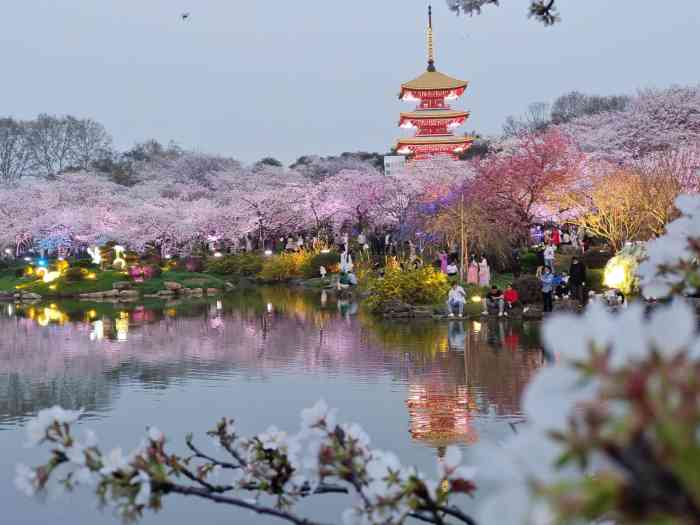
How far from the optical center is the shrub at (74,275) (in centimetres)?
3389

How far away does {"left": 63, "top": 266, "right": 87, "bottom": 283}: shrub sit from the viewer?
111ft

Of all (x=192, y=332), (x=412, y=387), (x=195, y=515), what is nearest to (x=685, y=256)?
(x=195, y=515)

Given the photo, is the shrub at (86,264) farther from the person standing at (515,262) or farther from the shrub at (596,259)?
the shrub at (596,259)

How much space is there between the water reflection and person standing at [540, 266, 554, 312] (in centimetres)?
124

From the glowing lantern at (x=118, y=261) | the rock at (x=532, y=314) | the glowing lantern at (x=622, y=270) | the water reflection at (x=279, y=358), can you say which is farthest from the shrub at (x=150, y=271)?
the glowing lantern at (x=622, y=270)

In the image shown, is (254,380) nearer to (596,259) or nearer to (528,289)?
(528,289)

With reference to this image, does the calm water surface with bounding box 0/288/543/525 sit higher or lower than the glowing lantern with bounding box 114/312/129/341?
lower

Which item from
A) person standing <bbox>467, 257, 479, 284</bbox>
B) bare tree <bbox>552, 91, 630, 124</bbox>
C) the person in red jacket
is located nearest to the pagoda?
bare tree <bbox>552, 91, 630, 124</bbox>

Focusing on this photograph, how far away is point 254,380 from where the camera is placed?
1215cm

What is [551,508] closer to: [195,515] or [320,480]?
[320,480]

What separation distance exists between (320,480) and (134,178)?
58692mm

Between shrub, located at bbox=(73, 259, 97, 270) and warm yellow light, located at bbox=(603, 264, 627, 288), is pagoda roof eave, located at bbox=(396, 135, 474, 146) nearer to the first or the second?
shrub, located at bbox=(73, 259, 97, 270)

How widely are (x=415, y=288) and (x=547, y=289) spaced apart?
3.79 metres

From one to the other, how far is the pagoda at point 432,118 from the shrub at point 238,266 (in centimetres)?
1191
